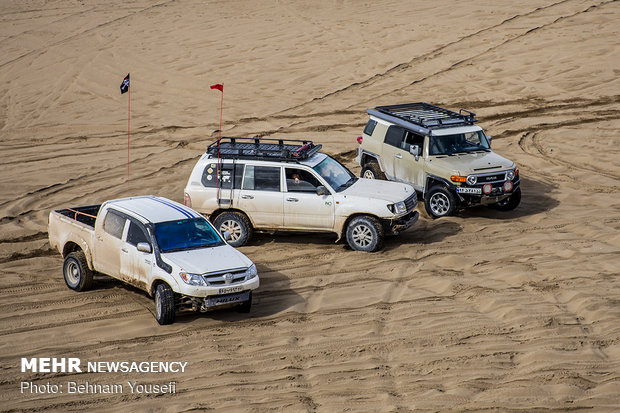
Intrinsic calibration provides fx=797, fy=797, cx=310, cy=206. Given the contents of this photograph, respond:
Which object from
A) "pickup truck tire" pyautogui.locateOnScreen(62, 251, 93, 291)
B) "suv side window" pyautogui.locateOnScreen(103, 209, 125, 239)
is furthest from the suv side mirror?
"pickup truck tire" pyautogui.locateOnScreen(62, 251, 93, 291)

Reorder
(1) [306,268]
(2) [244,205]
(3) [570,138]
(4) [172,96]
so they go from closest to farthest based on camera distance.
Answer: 1. (1) [306,268]
2. (2) [244,205]
3. (3) [570,138]
4. (4) [172,96]

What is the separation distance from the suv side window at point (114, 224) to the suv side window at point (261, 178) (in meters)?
2.97

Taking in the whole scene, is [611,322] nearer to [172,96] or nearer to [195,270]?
[195,270]

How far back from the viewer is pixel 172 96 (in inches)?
1072

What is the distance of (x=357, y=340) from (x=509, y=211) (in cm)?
698

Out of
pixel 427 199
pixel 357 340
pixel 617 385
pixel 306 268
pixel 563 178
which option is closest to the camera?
pixel 617 385

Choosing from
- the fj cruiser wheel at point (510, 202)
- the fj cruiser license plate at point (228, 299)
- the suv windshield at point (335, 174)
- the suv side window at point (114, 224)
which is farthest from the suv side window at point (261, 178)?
the fj cruiser wheel at point (510, 202)

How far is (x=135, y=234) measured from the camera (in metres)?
12.4

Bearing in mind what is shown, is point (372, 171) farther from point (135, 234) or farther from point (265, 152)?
point (135, 234)

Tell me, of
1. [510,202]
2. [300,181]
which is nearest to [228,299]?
[300,181]

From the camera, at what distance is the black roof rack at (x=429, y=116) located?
16984mm

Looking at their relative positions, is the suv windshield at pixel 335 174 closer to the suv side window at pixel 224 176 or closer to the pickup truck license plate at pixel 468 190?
the suv side window at pixel 224 176

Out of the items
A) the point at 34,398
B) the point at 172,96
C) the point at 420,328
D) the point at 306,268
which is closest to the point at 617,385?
the point at 420,328

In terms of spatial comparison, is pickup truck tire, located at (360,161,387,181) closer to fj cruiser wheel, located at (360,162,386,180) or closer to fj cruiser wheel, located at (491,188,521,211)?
fj cruiser wheel, located at (360,162,386,180)
